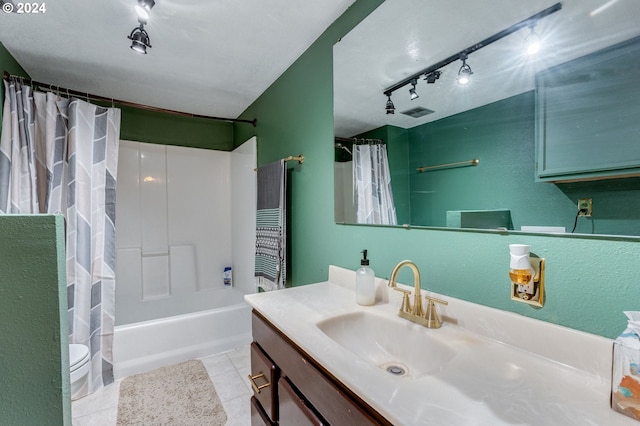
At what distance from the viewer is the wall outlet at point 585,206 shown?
2.17 feet

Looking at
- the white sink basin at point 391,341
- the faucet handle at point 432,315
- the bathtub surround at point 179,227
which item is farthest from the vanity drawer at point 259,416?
the bathtub surround at point 179,227

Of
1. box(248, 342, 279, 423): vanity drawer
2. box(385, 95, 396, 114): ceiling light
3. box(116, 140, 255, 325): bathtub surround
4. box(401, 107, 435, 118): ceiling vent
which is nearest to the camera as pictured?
box(248, 342, 279, 423): vanity drawer

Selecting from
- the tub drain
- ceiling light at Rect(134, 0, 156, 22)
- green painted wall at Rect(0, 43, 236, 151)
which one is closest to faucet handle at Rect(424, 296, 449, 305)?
the tub drain

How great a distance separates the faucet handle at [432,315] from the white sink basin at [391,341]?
3cm

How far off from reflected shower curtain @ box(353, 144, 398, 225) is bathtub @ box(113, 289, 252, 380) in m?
1.52

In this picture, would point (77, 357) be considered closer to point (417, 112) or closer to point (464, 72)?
point (417, 112)

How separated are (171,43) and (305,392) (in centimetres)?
199

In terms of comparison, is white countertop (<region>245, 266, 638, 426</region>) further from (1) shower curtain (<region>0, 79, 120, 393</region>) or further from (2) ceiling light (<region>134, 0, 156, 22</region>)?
(1) shower curtain (<region>0, 79, 120, 393</region>)

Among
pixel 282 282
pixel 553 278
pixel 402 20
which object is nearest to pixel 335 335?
pixel 553 278

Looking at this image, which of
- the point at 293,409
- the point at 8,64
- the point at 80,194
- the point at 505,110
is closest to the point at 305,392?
the point at 293,409

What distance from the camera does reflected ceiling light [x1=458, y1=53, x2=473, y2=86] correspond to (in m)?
0.93

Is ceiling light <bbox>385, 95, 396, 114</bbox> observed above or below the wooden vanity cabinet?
above

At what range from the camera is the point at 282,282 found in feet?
6.13

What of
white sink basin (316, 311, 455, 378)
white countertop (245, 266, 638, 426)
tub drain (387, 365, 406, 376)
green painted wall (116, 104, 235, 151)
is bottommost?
tub drain (387, 365, 406, 376)
